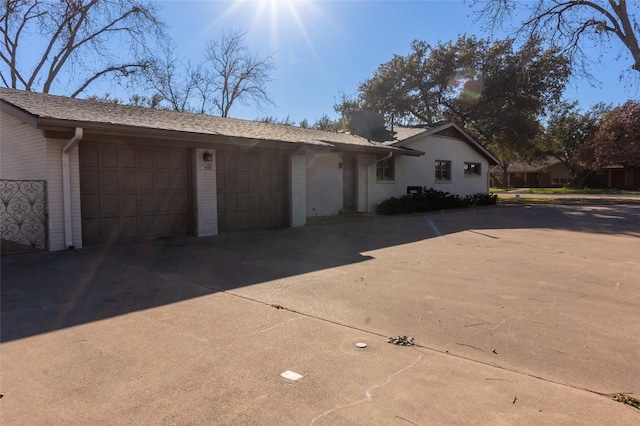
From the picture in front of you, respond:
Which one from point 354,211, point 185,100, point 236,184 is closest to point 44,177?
point 236,184

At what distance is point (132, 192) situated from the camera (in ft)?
35.0

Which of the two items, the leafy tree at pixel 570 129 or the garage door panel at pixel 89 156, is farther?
the leafy tree at pixel 570 129

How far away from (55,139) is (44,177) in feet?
2.89

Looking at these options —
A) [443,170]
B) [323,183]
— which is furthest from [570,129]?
[323,183]

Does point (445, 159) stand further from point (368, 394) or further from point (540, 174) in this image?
point (540, 174)

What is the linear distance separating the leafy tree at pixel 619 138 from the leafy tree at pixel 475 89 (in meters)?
15.9

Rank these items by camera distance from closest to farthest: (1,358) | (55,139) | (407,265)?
(1,358) < (407,265) < (55,139)

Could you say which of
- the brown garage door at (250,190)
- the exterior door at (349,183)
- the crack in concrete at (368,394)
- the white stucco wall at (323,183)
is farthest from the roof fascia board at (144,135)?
the crack in concrete at (368,394)

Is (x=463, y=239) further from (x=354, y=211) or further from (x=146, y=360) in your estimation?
(x=146, y=360)

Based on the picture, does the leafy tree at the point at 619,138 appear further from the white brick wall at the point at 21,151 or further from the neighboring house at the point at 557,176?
the white brick wall at the point at 21,151

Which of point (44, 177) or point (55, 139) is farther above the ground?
point (55, 139)

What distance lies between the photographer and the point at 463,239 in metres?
11.5

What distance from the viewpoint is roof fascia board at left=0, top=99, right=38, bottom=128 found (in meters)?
8.38

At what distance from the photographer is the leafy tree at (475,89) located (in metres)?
29.1
